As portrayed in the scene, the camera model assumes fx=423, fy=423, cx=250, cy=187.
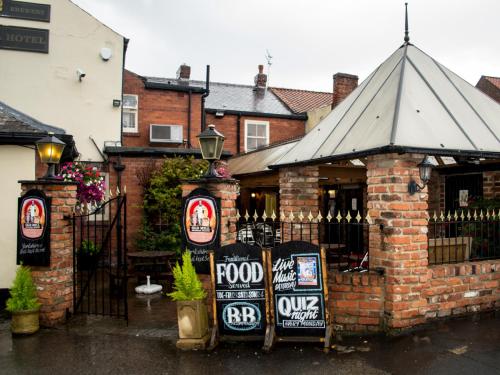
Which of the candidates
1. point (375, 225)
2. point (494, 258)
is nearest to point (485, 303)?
point (494, 258)

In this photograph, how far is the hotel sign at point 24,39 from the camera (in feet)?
40.1

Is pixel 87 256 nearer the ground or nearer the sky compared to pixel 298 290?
nearer the ground

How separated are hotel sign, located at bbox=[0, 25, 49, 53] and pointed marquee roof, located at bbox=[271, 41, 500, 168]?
9.13 m

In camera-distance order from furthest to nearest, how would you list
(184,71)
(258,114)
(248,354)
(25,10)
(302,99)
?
(302,99) < (184,71) < (258,114) < (25,10) < (248,354)

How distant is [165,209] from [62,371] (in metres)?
7.40

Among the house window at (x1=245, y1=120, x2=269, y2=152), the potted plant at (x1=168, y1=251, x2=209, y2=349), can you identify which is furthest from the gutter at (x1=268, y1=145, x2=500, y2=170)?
the house window at (x1=245, y1=120, x2=269, y2=152)

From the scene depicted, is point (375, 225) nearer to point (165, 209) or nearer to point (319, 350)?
point (319, 350)

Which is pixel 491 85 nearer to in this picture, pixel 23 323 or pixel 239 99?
pixel 239 99

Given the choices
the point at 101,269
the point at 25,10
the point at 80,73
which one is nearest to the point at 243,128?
the point at 80,73

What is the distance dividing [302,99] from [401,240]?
17.0 metres

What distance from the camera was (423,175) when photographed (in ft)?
17.9

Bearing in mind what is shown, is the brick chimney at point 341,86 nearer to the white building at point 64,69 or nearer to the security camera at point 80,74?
the white building at point 64,69

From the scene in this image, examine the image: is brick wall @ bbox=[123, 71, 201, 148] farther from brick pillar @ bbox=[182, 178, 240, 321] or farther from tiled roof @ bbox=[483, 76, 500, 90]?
tiled roof @ bbox=[483, 76, 500, 90]

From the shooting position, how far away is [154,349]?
204 inches
